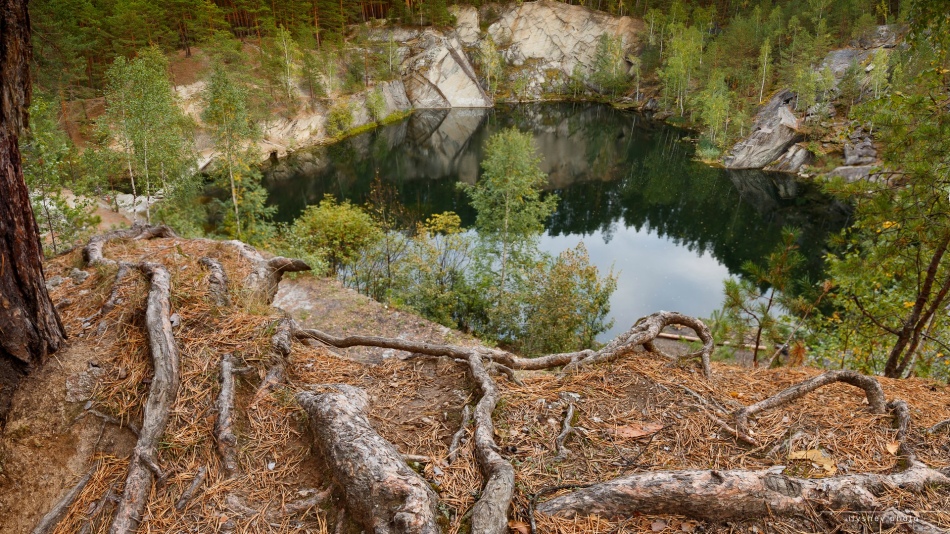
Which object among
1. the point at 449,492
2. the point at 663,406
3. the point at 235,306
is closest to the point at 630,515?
the point at 449,492

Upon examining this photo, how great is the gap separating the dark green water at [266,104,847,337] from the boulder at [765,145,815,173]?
5.73ft

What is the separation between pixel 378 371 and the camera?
13.0ft

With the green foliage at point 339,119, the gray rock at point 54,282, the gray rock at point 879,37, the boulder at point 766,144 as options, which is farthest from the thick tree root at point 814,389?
the gray rock at point 879,37

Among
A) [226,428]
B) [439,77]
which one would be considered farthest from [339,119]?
[226,428]

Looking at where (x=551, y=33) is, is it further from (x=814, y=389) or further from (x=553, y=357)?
(x=814, y=389)

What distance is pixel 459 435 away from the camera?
2.98 m

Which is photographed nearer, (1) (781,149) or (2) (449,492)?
(2) (449,492)

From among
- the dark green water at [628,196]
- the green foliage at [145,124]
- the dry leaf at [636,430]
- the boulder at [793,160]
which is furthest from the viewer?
the boulder at [793,160]

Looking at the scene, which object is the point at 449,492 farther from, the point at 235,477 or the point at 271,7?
the point at 271,7

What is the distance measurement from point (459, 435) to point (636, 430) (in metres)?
1.15

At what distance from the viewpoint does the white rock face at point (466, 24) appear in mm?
75812

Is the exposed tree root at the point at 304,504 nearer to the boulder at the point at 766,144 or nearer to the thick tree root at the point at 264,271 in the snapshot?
the thick tree root at the point at 264,271

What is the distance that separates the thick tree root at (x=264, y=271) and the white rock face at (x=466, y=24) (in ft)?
250

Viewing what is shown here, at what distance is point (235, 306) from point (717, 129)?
5182 centimetres
